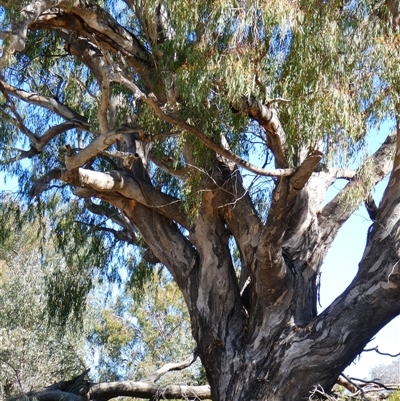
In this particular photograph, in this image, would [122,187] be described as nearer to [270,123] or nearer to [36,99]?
[36,99]

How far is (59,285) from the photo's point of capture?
9234mm

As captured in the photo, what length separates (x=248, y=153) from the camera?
684cm

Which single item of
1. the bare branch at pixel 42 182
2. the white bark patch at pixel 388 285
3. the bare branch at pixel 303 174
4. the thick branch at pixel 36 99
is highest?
the thick branch at pixel 36 99

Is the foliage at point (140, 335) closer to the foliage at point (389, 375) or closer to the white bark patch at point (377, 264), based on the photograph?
the foliage at point (389, 375)

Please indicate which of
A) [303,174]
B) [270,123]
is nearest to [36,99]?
[270,123]

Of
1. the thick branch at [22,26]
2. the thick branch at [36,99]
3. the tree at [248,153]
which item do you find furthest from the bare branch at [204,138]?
the thick branch at [36,99]

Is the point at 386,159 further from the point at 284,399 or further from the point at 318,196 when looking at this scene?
the point at 284,399

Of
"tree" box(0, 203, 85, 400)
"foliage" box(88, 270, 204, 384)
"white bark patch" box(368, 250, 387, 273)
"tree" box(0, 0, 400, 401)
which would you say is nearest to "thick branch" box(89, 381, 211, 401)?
"tree" box(0, 203, 85, 400)

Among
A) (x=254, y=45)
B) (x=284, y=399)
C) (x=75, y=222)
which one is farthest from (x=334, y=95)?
(x=75, y=222)

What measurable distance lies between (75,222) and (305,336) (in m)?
3.70

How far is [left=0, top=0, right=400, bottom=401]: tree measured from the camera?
5.76m

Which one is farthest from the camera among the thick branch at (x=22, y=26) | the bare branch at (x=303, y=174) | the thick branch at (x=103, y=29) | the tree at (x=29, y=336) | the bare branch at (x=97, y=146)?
the tree at (x=29, y=336)

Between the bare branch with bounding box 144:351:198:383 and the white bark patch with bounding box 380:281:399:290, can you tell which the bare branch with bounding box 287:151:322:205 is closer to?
the white bark patch with bounding box 380:281:399:290

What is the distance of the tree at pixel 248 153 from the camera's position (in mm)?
5762
